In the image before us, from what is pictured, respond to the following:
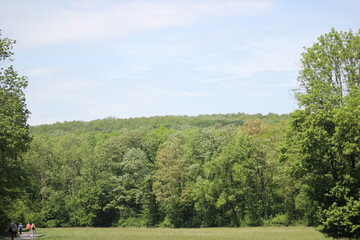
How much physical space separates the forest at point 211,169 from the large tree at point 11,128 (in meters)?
0.09

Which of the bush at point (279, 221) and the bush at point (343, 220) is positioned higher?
the bush at point (343, 220)

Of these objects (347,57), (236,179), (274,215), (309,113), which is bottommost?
(274,215)

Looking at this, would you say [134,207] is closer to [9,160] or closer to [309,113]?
[9,160]

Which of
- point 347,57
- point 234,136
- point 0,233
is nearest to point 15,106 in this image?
point 0,233

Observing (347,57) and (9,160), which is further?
(9,160)

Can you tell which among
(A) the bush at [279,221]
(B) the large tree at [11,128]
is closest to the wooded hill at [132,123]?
(A) the bush at [279,221]

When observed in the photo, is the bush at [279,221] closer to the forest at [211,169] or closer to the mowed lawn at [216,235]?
the forest at [211,169]

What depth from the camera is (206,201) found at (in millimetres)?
77625

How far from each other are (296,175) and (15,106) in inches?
911

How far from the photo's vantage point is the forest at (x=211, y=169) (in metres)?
35.0

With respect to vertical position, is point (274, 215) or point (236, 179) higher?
point (236, 179)

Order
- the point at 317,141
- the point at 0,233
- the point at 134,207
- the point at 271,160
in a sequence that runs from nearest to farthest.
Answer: the point at 317,141 < the point at 0,233 < the point at 271,160 < the point at 134,207

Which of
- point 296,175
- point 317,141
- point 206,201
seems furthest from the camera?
point 206,201

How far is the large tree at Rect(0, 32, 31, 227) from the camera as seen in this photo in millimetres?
37781
